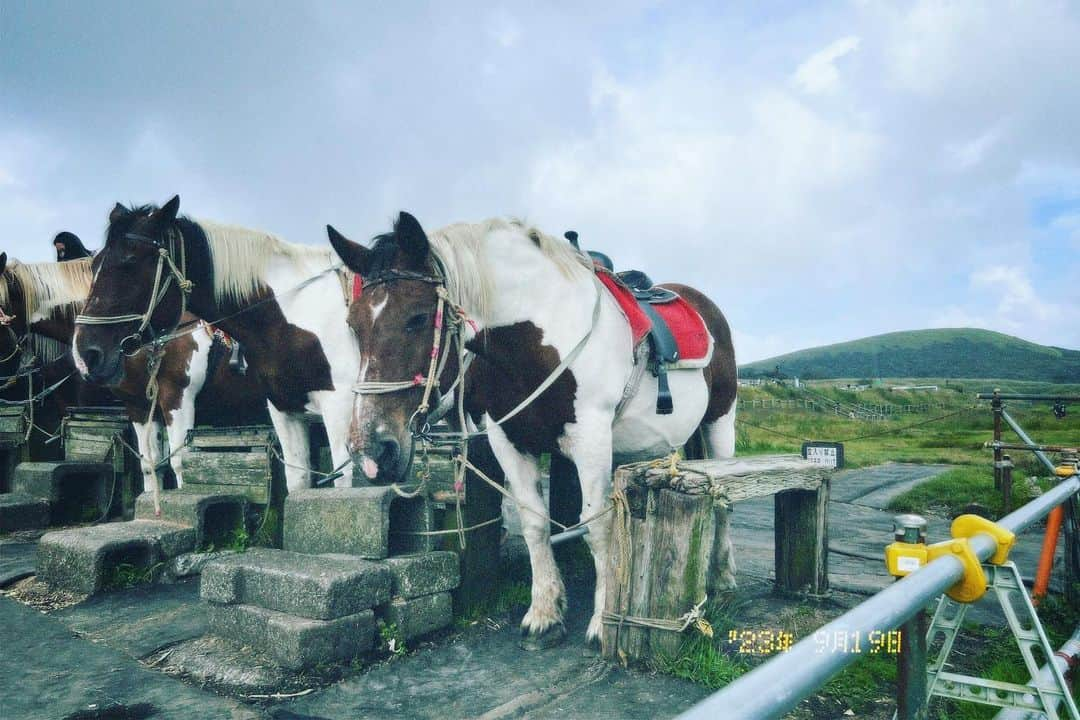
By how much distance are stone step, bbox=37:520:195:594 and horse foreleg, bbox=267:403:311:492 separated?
0.98 meters

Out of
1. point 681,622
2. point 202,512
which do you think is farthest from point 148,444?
point 681,622

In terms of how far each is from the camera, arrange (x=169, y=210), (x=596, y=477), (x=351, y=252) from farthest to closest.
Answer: (x=169, y=210)
(x=596, y=477)
(x=351, y=252)

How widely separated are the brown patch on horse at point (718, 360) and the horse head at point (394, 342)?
240 cm

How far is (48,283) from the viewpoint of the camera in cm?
629

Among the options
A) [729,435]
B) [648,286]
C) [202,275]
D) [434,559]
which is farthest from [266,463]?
[729,435]

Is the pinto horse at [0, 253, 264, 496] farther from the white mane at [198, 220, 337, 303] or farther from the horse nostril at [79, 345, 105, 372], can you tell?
the horse nostril at [79, 345, 105, 372]

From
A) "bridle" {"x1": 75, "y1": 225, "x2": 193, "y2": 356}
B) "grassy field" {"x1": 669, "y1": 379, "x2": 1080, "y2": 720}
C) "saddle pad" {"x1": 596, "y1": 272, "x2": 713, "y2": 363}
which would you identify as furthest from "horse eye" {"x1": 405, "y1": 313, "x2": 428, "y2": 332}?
"bridle" {"x1": 75, "y1": 225, "x2": 193, "y2": 356}

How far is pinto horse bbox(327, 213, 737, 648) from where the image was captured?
3.04 meters

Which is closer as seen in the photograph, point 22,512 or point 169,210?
point 169,210

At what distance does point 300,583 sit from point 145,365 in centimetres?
375

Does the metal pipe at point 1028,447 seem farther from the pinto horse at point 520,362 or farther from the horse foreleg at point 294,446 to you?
the horse foreleg at point 294,446

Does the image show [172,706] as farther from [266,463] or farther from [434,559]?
[266,463]

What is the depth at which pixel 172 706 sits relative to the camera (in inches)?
113

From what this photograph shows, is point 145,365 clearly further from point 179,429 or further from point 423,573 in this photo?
point 423,573
